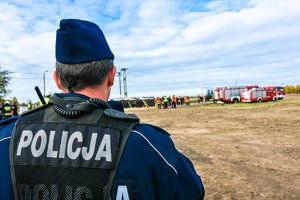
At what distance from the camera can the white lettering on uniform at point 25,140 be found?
54.2 inches

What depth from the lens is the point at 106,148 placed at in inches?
52.3

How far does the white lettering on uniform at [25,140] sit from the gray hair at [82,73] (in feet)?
0.92

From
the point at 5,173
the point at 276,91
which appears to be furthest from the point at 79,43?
the point at 276,91

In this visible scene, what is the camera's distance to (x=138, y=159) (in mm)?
1294

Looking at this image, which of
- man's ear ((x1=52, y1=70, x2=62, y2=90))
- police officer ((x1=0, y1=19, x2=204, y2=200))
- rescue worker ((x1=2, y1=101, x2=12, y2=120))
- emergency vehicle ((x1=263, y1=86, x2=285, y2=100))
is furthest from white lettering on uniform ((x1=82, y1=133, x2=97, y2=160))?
emergency vehicle ((x1=263, y1=86, x2=285, y2=100))

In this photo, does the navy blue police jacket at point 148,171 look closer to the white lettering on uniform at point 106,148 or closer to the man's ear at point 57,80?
the white lettering on uniform at point 106,148

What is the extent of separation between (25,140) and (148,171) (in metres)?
0.58

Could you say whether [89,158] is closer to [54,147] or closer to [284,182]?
[54,147]

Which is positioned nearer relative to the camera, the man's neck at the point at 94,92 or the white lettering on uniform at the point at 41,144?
the white lettering on uniform at the point at 41,144

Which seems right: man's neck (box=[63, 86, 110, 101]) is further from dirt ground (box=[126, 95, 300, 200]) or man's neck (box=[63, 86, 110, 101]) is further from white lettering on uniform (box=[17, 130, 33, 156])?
dirt ground (box=[126, 95, 300, 200])

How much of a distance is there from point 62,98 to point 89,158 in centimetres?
32

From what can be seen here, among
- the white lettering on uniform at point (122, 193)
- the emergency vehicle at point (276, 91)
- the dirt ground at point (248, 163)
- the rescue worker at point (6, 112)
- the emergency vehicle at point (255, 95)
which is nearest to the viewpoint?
the white lettering on uniform at point (122, 193)

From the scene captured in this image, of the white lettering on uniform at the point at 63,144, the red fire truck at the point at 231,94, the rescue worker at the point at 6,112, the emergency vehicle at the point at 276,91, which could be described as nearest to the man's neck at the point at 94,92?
the white lettering on uniform at the point at 63,144

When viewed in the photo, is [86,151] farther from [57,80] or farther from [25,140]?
[57,80]
